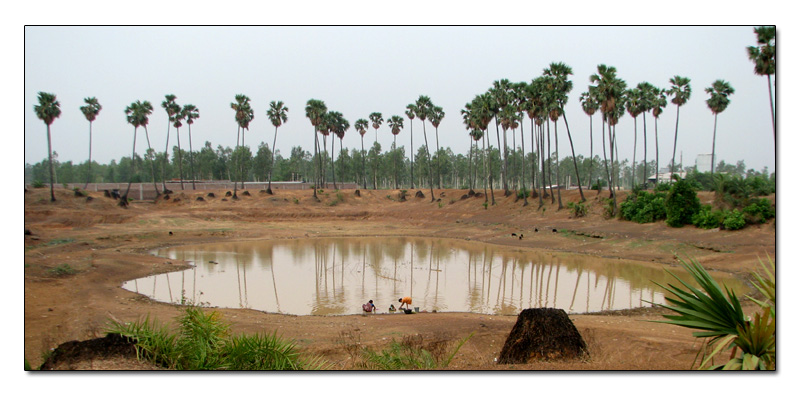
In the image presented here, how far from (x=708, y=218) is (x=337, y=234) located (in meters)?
29.3

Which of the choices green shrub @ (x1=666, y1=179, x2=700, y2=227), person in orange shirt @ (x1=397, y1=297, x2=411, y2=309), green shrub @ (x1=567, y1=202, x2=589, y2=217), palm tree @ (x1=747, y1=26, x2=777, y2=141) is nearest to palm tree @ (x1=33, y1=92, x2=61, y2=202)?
person in orange shirt @ (x1=397, y1=297, x2=411, y2=309)

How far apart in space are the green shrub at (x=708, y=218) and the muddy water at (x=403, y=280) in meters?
7.59

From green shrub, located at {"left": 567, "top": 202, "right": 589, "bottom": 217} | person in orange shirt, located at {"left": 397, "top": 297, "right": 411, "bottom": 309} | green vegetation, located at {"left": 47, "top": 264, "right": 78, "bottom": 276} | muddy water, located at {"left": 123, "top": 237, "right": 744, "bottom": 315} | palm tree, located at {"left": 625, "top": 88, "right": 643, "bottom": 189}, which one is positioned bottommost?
muddy water, located at {"left": 123, "top": 237, "right": 744, "bottom": 315}

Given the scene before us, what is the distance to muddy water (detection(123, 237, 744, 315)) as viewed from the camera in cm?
1734

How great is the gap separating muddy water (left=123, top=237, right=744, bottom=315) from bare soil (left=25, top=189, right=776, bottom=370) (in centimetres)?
162

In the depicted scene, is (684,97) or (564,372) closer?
(564,372)

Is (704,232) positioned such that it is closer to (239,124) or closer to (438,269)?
(438,269)

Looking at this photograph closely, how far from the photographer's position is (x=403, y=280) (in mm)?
22500

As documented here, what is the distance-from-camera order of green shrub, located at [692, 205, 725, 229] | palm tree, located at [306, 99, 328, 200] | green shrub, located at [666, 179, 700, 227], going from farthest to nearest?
palm tree, located at [306, 99, 328, 200] → green shrub, located at [666, 179, 700, 227] → green shrub, located at [692, 205, 725, 229]

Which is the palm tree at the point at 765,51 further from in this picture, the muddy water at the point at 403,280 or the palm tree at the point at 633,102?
the palm tree at the point at 633,102

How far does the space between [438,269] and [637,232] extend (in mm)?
16728

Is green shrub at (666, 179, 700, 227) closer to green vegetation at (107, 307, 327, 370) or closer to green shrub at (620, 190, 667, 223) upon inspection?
green shrub at (620, 190, 667, 223)

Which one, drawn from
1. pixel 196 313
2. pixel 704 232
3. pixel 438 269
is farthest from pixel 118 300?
pixel 704 232

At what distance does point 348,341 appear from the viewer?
1106cm
